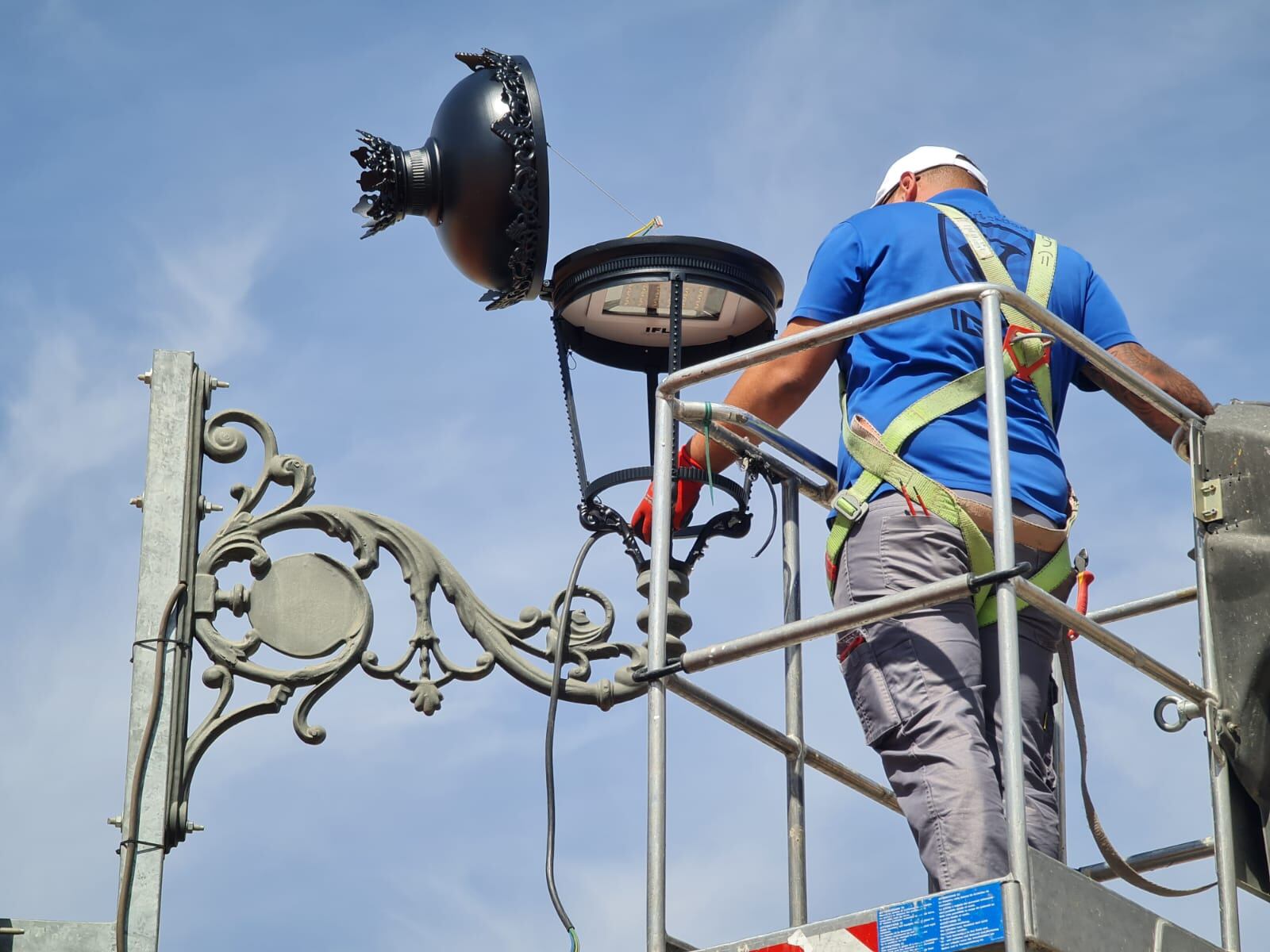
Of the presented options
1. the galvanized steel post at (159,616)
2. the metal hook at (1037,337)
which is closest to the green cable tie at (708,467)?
the metal hook at (1037,337)

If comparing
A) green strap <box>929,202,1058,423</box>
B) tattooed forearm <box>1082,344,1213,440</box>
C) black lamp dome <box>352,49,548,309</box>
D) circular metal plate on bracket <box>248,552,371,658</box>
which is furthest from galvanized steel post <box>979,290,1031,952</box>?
circular metal plate on bracket <box>248,552,371,658</box>

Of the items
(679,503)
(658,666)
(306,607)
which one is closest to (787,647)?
(658,666)

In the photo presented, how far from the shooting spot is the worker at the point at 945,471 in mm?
4832

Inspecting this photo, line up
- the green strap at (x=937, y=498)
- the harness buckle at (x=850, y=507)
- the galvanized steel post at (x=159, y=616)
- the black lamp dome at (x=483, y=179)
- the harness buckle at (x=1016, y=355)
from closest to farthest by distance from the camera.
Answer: the green strap at (x=937, y=498), the harness buckle at (x=850, y=507), the harness buckle at (x=1016, y=355), the galvanized steel post at (x=159, y=616), the black lamp dome at (x=483, y=179)

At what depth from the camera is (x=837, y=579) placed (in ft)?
17.2

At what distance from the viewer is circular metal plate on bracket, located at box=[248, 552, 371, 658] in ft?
22.2

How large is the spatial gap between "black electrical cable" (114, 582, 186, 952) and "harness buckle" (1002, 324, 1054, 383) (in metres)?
2.98

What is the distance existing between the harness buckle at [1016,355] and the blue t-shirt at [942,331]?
0.03 meters

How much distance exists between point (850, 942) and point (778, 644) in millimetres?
781

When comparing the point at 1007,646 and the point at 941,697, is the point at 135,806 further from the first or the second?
the point at 1007,646

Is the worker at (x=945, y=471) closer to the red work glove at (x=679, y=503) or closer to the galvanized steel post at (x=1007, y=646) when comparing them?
the red work glove at (x=679, y=503)

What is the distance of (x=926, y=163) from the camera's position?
19.8 ft

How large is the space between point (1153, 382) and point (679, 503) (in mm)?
1527

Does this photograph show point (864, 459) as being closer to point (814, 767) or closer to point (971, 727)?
point (971, 727)
